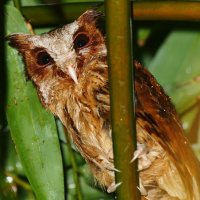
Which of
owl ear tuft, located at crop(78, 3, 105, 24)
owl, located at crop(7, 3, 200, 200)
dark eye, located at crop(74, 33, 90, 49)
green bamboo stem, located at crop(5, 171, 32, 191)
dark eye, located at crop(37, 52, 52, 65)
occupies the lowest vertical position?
green bamboo stem, located at crop(5, 171, 32, 191)

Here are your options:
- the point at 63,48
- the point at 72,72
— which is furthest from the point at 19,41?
the point at 72,72

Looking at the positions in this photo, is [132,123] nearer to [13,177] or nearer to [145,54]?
[13,177]

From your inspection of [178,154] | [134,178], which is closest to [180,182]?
[178,154]

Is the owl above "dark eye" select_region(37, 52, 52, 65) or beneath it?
beneath

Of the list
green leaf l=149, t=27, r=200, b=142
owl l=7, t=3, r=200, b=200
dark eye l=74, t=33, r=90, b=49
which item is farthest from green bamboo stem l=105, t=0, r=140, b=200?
green leaf l=149, t=27, r=200, b=142

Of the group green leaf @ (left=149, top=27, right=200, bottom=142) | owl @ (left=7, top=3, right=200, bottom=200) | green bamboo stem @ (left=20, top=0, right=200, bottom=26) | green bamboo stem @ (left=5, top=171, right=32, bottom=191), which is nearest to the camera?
green bamboo stem @ (left=20, top=0, right=200, bottom=26)

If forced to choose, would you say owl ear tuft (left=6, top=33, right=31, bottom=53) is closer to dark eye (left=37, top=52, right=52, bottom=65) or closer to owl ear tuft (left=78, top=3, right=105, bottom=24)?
dark eye (left=37, top=52, right=52, bottom=65)
